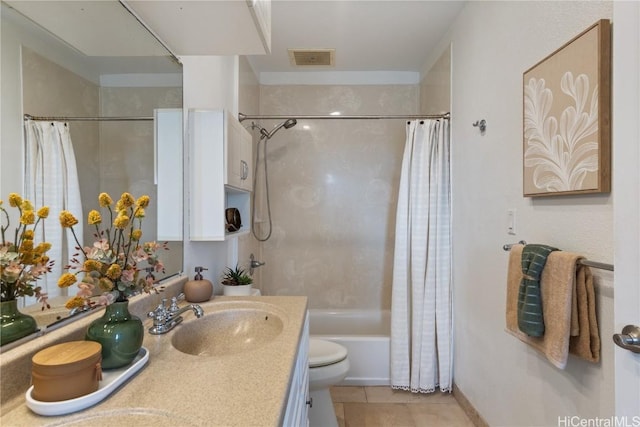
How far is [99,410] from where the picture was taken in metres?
0.68

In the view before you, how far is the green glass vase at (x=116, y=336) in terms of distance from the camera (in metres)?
0.81

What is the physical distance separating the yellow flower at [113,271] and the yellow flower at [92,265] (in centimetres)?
3

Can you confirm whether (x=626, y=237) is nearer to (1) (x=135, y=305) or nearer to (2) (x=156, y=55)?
(1) (x=135, y=305)

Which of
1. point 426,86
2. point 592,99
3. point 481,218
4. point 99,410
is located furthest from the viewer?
point 426,86

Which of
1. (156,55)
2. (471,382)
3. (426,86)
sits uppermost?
(426,86)

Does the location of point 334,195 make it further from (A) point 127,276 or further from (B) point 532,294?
(A) point 127,276

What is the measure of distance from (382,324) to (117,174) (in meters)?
2.54

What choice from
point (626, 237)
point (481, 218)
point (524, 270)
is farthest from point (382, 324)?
point (626, 237)

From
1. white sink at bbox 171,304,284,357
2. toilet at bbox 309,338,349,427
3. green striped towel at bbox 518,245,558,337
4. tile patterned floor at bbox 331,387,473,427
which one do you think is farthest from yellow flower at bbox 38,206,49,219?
tile patterned floor at bbox 331,387,473,427

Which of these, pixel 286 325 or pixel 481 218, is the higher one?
pixel 481 218

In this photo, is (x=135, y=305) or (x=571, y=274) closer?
(x=571, y=274)

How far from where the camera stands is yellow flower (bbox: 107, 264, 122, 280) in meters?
0.85

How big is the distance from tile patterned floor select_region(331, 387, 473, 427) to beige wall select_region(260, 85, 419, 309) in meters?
0.89

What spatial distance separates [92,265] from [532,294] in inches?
56.8
